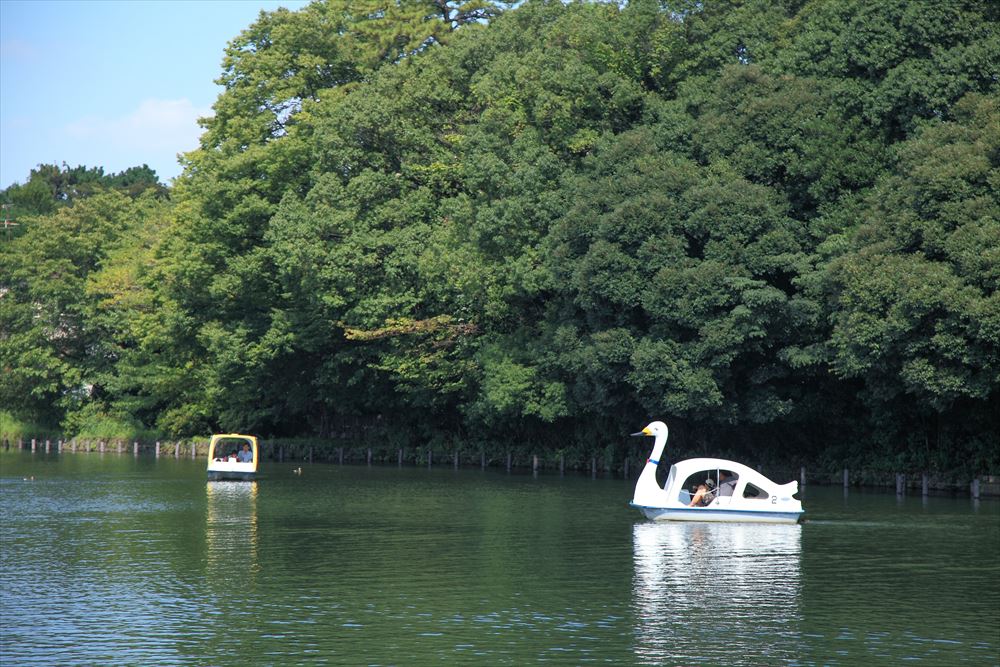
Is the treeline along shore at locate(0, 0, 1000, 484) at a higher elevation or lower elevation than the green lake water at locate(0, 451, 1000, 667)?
higher

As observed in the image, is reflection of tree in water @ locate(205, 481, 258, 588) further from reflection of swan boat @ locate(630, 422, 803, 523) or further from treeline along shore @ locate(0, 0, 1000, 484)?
treeline along shore @ locate(0, 0, 1000, 484)

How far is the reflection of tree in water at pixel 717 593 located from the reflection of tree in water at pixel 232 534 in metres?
8.71

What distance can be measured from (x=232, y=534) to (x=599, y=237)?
24423 mm

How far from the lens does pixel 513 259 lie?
6562 centimetres

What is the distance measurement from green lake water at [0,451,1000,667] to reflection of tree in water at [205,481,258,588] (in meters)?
0.12

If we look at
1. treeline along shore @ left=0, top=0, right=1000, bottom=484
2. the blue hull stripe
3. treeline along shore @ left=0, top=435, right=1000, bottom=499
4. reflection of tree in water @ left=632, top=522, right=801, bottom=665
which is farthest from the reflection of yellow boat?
reflection of tree in water @ left=632, top=522, right=801, bottom=665

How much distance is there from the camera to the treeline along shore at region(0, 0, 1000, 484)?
168 ft

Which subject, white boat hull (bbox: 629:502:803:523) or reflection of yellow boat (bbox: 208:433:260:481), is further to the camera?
reflection of yellow boat (bbox: 208:433:260:481)

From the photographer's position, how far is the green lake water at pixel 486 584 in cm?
2322

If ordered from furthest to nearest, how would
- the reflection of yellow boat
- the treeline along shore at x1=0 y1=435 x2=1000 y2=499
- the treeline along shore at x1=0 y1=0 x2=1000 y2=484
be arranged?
1. the reflection of yellow boat
2. the treeline along shore at x1=0 y1=435 x2=1000 y2=499
3. the treeline along shore at x1=0 y1=0 x2=1000 y2=484

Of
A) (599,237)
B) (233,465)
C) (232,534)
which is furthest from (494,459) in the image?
(232,534)

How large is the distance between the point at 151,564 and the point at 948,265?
28.5 meters

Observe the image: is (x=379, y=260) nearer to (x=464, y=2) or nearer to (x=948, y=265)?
(x=464, y=2)

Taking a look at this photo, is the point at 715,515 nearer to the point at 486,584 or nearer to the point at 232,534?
the point at 232,534
